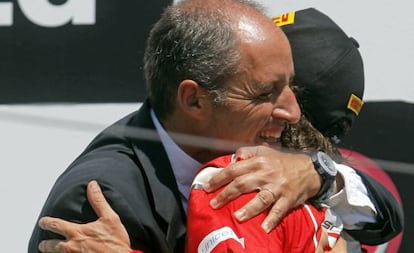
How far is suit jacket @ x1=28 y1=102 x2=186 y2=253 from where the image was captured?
134 cm

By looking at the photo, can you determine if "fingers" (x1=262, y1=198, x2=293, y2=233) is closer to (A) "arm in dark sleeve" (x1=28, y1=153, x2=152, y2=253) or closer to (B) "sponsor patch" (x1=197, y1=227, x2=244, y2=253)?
(B) "sponsor patch" (x1=197, y1=227, x2=244, y2=253)

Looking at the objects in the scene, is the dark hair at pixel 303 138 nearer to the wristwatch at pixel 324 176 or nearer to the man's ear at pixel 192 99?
the wristwatch at pixel 324 176

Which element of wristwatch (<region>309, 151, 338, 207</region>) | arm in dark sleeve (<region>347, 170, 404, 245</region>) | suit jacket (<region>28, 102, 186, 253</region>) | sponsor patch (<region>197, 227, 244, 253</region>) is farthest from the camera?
arm in dark sleeve (<region>347, 170, 404, 245</region>)

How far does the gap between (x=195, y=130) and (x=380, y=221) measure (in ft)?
1.25

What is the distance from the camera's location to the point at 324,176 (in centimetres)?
146

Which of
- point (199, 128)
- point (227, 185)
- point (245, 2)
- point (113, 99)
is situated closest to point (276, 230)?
point (227, 185)

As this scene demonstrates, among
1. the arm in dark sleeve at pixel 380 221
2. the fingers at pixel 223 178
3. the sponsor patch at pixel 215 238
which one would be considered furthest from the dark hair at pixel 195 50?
the arm in dark sleeve at pixel 380 221

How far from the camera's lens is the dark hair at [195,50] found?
1.37m

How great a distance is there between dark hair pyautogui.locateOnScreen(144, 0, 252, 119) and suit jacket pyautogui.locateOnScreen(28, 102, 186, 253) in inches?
3.0

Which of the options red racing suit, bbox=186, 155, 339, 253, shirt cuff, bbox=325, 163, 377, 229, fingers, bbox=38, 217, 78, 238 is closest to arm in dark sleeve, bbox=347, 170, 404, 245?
shirt cuff, bbox=325, 163, 377, 229

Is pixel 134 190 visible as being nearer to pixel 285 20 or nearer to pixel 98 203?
pixel 98 203

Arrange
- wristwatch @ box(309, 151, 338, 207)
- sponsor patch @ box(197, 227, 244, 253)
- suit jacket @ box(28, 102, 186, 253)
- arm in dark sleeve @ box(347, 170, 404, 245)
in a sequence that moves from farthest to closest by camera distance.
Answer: arm in dark sleeve @ box(347, 170, 404, 245) < wristwatch @ box(309, 151, 338, 207) < suit jacket @ box(28, 102, 186, 253) < sponsor patch @ box(197, 227, 244, 253)

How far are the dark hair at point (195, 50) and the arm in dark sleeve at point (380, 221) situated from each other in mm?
362

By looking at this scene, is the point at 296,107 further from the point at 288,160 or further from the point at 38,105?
the point at 38,105
